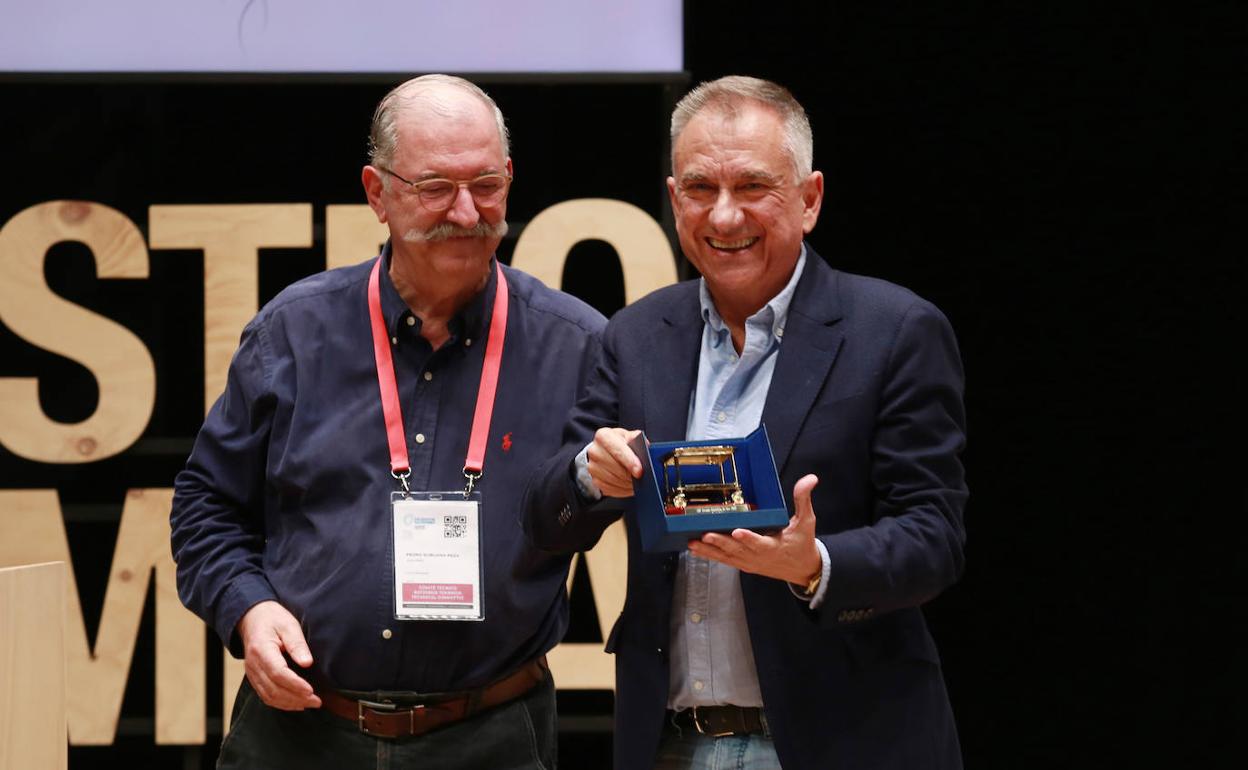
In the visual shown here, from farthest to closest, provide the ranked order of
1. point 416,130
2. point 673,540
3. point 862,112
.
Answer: point 862,112
point 416,130
point 673,540

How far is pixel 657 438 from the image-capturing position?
1.98 m

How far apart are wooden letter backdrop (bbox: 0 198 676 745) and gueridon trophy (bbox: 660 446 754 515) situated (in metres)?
1.99

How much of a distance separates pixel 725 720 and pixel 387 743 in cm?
72

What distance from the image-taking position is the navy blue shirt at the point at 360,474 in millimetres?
2451

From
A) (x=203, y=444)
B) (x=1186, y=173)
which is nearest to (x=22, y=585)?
(x=203, y=444)

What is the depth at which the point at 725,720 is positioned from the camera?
6.43 feet

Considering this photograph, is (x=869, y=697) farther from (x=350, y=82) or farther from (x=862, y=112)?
(x=350, y=82)

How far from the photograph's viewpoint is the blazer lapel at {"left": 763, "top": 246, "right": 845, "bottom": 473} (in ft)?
6.28

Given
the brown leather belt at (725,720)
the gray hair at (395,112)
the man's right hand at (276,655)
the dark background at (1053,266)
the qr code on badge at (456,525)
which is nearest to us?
the brown leather belt at (725,720)

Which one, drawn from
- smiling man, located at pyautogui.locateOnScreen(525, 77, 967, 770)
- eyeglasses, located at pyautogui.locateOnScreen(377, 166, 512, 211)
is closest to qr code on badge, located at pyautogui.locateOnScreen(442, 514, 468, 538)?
smiling man, located at pyautogui.locateOnScreen(525, 77, 967, 770)

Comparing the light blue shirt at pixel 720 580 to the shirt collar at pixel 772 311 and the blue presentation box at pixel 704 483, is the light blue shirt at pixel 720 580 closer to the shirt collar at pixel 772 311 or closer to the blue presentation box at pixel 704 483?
the shirt collar at pixel 772 311

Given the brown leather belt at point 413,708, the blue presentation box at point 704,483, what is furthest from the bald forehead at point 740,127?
the brown leather belt at point 413,708

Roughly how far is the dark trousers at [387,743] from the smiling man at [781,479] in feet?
1.61

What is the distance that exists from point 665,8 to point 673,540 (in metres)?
2.39
